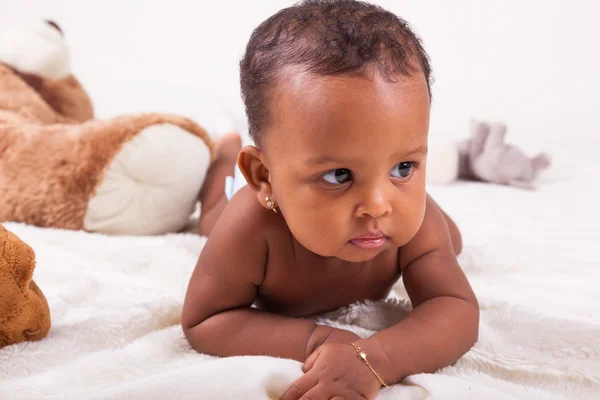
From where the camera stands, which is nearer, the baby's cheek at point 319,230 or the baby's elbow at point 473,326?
the baby's cheek at point 319,230

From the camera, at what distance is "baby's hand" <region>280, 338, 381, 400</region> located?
820mm

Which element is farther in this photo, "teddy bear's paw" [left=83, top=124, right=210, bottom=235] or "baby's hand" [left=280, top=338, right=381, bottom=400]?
"teddy bear's paw" [left=83, top=124, right=210, bottom=235]

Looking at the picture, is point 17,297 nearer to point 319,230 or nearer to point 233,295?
point 233,295

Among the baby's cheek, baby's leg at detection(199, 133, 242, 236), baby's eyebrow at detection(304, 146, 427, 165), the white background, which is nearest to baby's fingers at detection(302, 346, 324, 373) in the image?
the baby's cheek

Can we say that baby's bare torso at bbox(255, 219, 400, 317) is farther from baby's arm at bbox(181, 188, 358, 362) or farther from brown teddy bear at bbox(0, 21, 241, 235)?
brown teddy bear at bbox(0, 21, 241, 235)

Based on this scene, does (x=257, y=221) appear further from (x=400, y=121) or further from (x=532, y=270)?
(x=532, y=270)

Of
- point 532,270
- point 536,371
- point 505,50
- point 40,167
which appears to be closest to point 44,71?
point 40,167

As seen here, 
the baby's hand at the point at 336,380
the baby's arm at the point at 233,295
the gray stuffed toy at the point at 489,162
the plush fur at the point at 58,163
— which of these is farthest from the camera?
the gray stuffed toy at the point at 489,162

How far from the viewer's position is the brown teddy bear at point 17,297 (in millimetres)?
962

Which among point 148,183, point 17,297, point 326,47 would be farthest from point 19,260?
point 148,183

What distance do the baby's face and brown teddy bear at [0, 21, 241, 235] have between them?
0.70 meters

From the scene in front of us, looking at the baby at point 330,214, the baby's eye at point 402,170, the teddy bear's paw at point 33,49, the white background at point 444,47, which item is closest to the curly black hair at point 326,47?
the baby at point 330,214

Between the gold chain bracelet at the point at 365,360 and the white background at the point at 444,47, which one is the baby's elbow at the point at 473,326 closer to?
the gold chain bracelet at the point at 365,360

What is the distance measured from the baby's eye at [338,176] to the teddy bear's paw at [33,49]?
1.32 metres
